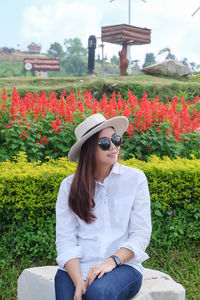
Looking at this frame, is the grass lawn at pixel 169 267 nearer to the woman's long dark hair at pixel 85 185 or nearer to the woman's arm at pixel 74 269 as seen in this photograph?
the woman's arm at pixel 74 269

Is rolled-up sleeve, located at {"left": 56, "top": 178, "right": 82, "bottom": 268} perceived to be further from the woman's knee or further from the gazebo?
the gazebo

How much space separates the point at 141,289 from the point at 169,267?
4.75 ft

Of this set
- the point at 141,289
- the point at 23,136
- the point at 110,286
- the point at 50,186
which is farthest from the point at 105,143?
the point at 23,136

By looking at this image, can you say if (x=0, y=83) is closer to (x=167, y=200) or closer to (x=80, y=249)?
(x=167, y=200)

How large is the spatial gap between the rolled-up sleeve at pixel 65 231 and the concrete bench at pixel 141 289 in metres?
0.45

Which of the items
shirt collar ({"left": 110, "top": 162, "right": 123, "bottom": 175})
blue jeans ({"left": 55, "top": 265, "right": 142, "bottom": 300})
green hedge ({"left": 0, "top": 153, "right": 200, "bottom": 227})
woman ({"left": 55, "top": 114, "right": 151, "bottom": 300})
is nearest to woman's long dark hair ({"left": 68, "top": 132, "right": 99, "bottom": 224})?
woman ({"left": 55, "top": 114, "right": 151, "bottom": 300})

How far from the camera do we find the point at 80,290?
7.05 feet

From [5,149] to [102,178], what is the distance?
2672 millimetres

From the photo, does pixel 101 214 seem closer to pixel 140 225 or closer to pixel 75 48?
pixel 140 225

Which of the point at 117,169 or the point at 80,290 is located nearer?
the point at 80,290

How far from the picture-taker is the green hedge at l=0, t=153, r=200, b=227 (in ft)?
12.4

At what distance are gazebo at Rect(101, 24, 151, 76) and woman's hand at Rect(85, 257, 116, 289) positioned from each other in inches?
572

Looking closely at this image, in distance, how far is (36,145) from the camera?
15.5ft

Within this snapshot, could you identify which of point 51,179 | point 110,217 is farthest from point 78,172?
point 51,179
